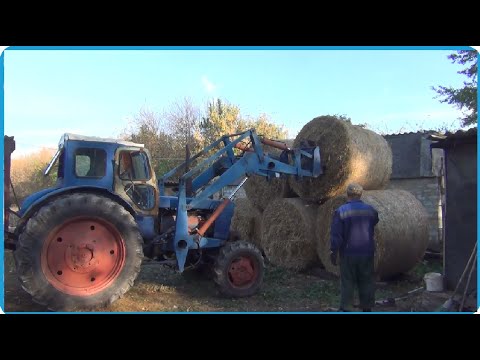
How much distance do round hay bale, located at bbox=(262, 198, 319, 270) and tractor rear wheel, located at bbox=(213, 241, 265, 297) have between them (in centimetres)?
170

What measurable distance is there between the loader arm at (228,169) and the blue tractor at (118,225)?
16 mm

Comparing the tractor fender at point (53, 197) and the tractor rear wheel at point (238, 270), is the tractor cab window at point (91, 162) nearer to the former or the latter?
the tractor fender at point (53, 197)

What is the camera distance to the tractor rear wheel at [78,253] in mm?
5188

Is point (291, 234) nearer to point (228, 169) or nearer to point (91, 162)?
point (228, 169)

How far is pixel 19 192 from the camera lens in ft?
22.6

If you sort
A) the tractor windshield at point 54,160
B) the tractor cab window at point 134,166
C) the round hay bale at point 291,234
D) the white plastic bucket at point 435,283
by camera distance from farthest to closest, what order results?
the round hay bale at point 291,234
the white plastic bucket at point 435,283
the tractor cab window at point 134,166
the tractor windshield at point 54,160

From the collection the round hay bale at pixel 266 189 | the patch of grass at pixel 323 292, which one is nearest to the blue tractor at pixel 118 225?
the patch of grass at pixel 323 292

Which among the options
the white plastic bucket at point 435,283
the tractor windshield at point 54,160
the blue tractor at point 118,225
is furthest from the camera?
the white plastic bucket at point 435,283

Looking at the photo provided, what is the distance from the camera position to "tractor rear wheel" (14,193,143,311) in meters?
5.19

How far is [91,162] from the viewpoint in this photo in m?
6.12

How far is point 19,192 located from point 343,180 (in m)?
4.99

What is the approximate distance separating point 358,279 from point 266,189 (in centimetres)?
437

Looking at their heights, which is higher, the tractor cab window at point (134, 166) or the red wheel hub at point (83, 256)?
the tractor cab window at point (134, 166)

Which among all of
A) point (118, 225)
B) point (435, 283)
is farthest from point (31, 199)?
point (435, 283)
